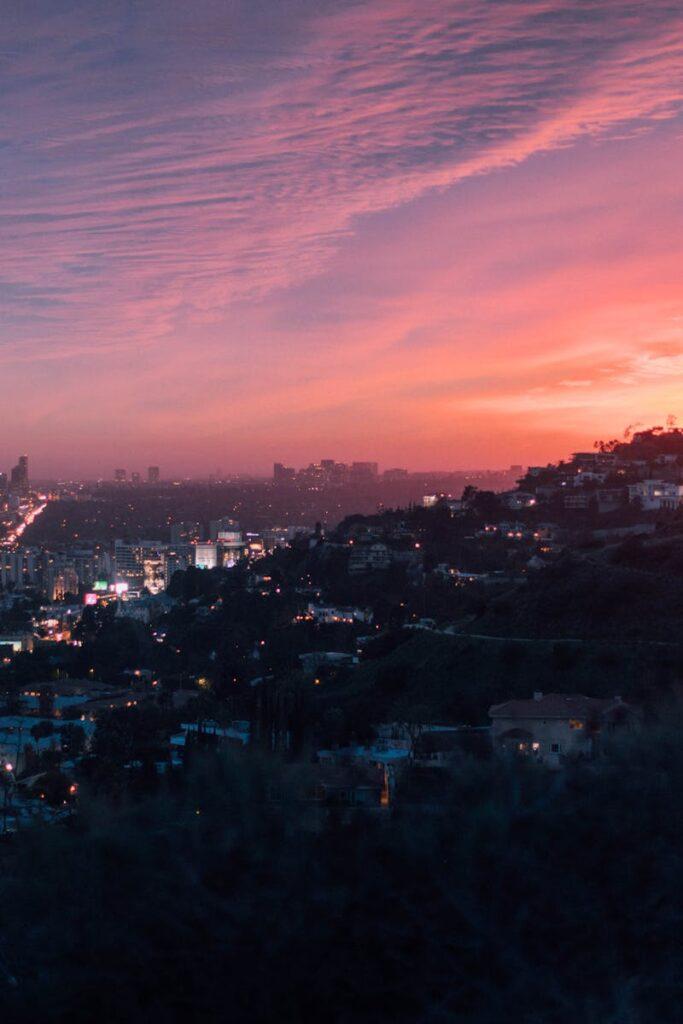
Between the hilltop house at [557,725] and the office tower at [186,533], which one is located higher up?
the office tower at [186,533]

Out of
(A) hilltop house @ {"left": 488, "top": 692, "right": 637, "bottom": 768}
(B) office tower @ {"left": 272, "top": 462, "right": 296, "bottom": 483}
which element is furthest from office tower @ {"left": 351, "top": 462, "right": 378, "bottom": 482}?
(A) hilltop house @ {"left": 488, "top": 692, "right": 637, "bottom": 768}

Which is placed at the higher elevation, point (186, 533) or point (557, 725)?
point (186, 533)

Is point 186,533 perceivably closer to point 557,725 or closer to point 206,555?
point 206,555

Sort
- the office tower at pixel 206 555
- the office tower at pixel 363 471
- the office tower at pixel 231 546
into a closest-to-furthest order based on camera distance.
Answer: the office tower at pixel 231 546, the office tower at pixel 206 555, the office tower at pixel 363 471

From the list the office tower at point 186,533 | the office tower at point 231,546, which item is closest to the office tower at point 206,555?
the office tower at point 231,546

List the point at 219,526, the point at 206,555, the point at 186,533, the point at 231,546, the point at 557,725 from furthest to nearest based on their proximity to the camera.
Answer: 1. the point at 219,526
2. the point at 186,533
3. the point at 231,546
4. the point at 206,555
5. the point at 557,725

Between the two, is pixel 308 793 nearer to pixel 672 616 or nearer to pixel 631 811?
pixel 631 811

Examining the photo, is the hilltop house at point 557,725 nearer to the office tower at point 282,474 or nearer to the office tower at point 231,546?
the office tower at point 231,546

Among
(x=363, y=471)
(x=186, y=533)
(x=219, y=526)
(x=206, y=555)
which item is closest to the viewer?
(x=206, y=555)

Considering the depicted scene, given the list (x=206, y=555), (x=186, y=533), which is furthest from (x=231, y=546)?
(x=186, y=533)
